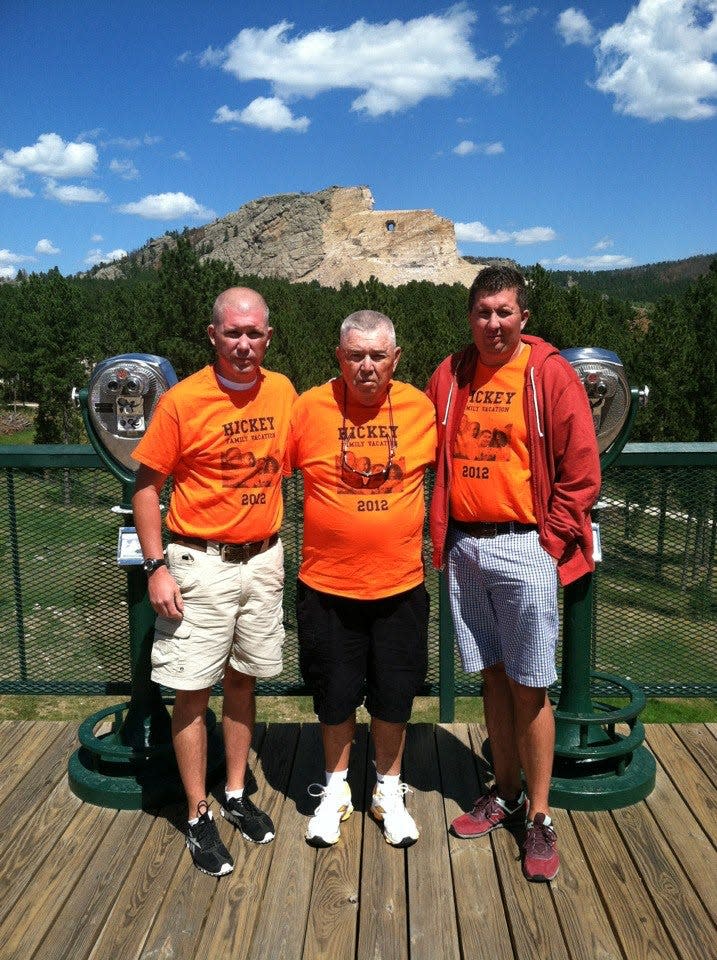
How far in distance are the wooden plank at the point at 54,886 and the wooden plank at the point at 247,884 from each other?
1.07 ft

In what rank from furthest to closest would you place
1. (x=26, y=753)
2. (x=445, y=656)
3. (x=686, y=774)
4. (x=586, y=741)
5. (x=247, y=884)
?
(x=445, y=656)
(x=26, y=753)
(x=686, y=774)
(x=586, y=741)
(x=247, y=884)

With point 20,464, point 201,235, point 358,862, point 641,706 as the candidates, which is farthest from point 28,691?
point 201,235

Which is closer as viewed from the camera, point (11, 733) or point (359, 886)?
point (359, 886)

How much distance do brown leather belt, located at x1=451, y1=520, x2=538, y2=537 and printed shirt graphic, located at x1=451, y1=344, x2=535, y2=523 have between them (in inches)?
0.6

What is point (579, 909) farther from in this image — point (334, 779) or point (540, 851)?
point (334, 779)

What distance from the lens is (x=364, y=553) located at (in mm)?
2068

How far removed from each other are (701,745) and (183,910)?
178 centimetres

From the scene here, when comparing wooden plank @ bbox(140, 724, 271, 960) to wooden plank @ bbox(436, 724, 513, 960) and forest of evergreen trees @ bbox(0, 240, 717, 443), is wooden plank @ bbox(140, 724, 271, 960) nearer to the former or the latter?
wooden plank @ bbox(436, 724, 513, 960)

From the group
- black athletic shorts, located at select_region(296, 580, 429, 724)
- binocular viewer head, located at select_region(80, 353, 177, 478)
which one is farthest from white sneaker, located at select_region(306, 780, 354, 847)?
binocular viewer head, located at select_region(80, 353, 177, 478)

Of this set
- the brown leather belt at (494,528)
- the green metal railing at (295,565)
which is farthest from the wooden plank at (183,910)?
the brown leather belt at (494,528)

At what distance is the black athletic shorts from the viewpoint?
2150mm

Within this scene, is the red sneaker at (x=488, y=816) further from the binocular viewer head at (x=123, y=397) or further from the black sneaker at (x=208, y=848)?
the binocular viewer head at (x=123, y=397)

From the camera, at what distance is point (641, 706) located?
249 cm

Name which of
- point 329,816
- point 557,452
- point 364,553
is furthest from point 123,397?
point 329,816
